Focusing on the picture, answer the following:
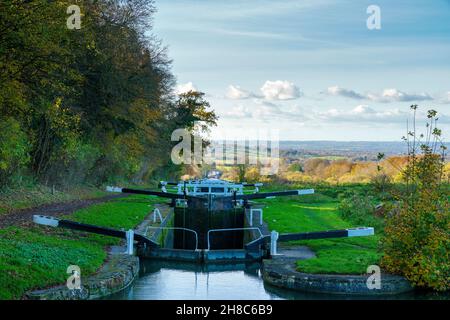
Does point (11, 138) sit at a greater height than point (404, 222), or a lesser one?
greater

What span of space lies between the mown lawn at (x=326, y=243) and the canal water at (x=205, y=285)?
1.19 meters

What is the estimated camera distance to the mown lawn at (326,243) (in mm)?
15227

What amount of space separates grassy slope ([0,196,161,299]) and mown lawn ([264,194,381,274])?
5264 millimetres

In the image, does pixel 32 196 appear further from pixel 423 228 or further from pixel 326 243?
pixel 423 228

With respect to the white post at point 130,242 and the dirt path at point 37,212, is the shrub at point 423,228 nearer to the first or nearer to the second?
the white post at point 130,242

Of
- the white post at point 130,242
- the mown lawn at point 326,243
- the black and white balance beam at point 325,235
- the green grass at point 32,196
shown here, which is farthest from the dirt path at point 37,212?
the mown lawn at point 326,243

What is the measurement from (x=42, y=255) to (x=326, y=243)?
907 cm

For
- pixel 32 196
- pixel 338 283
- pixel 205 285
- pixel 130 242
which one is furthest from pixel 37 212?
pixel 338 283

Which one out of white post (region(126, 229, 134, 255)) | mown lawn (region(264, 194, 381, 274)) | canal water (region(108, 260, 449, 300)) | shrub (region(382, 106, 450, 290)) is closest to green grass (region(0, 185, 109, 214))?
white post (region(126, 229, 134, 255))

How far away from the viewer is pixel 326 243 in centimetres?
1969
